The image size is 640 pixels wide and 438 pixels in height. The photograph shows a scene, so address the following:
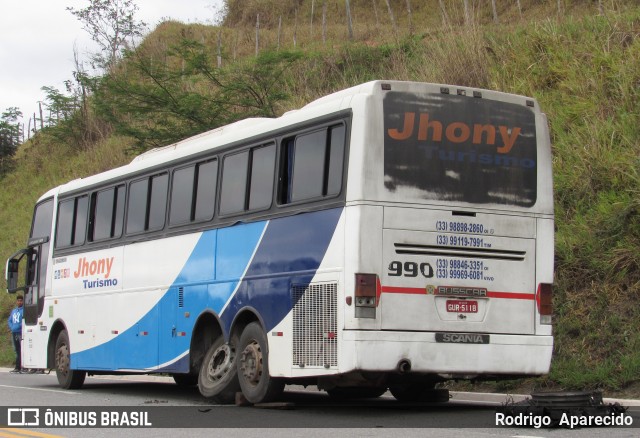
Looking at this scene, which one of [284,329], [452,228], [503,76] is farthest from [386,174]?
[503,76]

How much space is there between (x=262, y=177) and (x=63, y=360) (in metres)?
7.53

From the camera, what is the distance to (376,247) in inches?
431

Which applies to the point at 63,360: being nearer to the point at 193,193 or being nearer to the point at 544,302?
the point at 193,193

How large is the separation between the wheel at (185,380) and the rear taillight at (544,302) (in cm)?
766

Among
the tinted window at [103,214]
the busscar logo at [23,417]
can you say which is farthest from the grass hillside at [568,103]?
the tinted window at [103,214]

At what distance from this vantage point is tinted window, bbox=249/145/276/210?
12.6 m

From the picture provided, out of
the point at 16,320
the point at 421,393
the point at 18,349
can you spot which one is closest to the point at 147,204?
the point at 421,393

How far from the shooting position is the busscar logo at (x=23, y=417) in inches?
442

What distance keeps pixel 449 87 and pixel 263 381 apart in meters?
4.01

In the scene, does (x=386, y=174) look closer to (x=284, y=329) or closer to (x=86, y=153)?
(x=284, y=329)

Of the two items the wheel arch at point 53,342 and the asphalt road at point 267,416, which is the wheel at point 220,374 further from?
the wheel arch at point 53,342

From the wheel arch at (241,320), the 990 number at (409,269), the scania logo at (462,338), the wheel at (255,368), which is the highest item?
the 990 number at (409,269)

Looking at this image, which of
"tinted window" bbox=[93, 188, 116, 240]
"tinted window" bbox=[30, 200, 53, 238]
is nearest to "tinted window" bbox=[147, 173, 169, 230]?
"tinted window" bbox=[93, 188, 116, 240]

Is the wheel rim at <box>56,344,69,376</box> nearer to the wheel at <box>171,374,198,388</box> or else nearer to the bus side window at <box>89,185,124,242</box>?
the wheel at <box>171,374,198,388</box>
